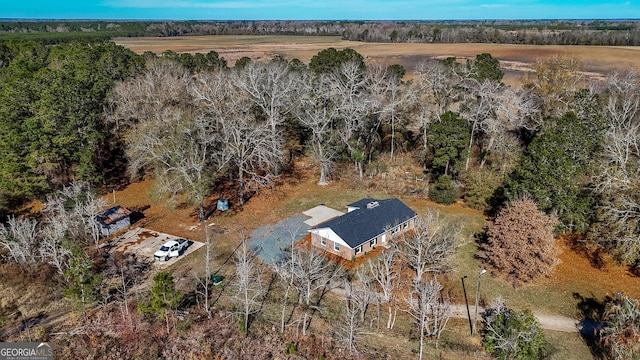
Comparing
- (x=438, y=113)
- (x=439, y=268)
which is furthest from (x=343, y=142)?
(x=439, y=268)

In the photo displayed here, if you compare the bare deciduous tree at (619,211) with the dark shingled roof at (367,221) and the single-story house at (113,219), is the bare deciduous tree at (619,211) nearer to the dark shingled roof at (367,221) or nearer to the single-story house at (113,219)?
the dark shingled roof at (367,221)

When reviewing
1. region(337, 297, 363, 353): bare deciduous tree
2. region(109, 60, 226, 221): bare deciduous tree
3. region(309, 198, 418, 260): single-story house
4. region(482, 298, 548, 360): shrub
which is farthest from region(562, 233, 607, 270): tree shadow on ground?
region(109, 60, 226, 221): bare deciduous tree

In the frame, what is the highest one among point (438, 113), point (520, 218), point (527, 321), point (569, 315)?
point (438, 113)

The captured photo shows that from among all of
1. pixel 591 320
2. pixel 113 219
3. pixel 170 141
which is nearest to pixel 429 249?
pixel 591 320

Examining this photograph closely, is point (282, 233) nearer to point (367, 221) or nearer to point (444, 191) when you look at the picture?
point (367, 221)

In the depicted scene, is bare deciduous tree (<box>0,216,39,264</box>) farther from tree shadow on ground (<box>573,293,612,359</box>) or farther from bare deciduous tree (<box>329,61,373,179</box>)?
tree shadow on ground (<box>573,293,612,359</box>)

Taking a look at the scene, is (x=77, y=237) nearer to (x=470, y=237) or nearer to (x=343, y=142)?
(x=343, y=142)
